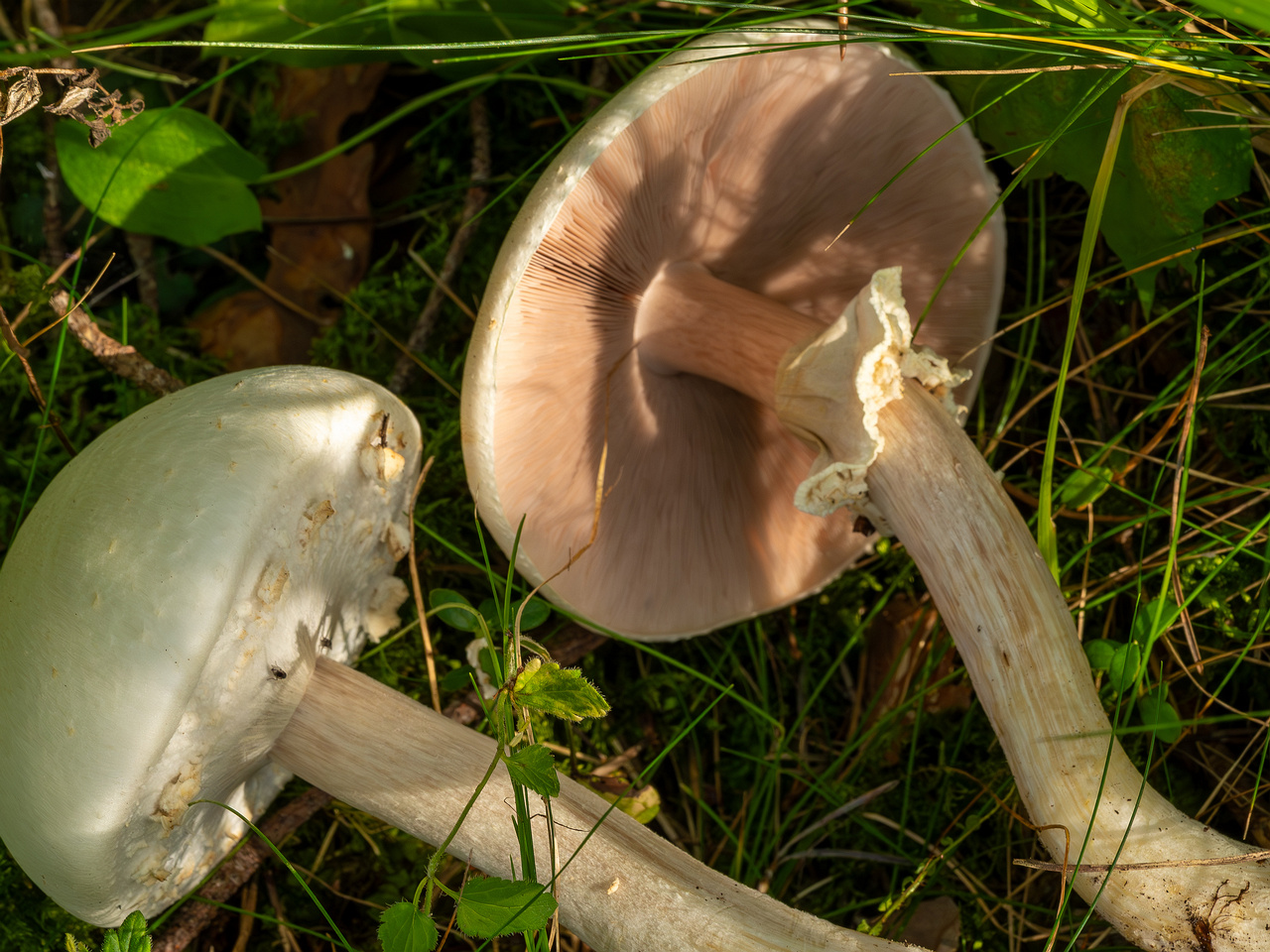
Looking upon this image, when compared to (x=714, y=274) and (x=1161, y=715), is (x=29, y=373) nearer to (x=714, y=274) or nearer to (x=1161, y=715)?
(x=714, y=274)

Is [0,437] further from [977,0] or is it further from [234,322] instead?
[977,0]

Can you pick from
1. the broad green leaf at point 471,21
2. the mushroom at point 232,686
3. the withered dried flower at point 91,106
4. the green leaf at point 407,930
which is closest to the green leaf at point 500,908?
the green leaf at point 407,930

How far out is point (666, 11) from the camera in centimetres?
200

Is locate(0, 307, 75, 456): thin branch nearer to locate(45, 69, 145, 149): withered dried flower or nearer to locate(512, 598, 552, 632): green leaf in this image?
locate(45, 69, 145, 149): withered dried flower

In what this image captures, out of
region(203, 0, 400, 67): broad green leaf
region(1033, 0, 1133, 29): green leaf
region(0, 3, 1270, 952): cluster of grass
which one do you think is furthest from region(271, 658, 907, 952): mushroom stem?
region(1033, 0, 1133, 29): green leaf

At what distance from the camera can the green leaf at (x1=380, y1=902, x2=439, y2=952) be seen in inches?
50.0

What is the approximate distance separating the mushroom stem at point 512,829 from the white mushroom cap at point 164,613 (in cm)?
11

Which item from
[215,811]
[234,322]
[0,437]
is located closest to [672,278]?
[234,322]

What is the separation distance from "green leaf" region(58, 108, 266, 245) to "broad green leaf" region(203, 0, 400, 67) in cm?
19

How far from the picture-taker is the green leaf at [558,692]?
1290 millimetres

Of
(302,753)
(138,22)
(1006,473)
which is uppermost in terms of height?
(138,22)

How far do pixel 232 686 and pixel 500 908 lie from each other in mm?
516

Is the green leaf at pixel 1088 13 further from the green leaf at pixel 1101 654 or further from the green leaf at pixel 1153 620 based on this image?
the green leaf at pixel 1101 654

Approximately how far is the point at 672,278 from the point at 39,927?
1838mm
